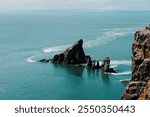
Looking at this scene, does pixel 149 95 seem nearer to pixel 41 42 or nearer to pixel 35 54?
pixel 35 54

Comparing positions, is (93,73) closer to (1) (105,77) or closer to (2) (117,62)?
(1) (105,77)

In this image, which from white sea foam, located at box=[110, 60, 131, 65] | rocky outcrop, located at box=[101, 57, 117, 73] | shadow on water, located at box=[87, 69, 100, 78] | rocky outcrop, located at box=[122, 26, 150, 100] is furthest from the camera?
white sea foam, located at box=[110, 60, 131, 65]

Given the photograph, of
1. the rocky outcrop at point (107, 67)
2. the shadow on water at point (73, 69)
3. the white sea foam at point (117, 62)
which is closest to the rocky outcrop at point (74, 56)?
the shadow on water at point (73, 69)

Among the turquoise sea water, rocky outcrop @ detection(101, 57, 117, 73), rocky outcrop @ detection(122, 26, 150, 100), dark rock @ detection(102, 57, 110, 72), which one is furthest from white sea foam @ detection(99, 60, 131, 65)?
rocky outcrop @ detection(122, 26, 150, 100)

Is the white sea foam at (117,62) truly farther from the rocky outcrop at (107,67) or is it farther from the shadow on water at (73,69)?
the shadow on water at (73,69)

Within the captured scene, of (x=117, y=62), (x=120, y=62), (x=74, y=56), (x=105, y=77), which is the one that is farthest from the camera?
(x=74, y=56)

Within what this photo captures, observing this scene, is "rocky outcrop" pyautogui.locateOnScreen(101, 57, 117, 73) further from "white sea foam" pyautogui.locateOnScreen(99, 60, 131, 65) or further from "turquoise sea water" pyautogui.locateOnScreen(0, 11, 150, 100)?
"white sea foam" pyautogui.locateOnScreen(99, 60, 131, 65)

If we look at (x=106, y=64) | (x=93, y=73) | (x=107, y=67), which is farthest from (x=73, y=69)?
(x=107, y=67)

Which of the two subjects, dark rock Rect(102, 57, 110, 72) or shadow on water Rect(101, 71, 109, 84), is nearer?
shadow on water Rect(101, 71, 109, 84)

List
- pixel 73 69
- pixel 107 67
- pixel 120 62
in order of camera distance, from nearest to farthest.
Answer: pixel 107 67 < pixel 73 69 < pixel 120 62

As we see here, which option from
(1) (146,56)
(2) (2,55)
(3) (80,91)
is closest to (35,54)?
(2) (2,55)

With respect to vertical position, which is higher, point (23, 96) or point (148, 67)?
point (148, 67)
